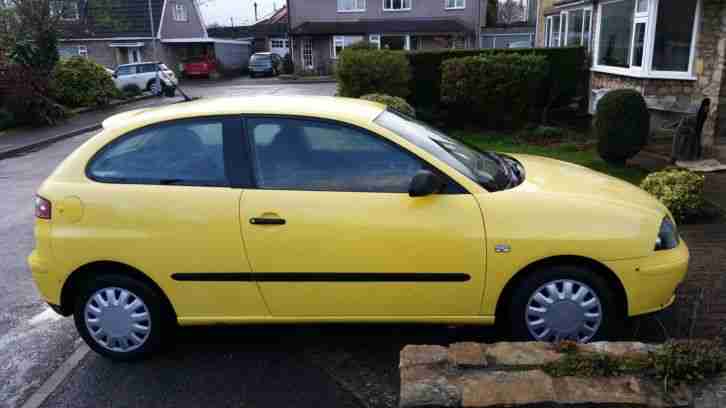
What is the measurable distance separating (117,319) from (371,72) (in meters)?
11.3

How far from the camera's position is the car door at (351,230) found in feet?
12.4

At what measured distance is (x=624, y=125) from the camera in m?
9.54

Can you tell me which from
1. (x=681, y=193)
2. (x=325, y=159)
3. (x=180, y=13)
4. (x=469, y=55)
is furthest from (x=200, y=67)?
(x=325, y=159)

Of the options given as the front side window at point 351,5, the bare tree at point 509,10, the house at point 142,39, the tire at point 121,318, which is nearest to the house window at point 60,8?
the house at point 142,39

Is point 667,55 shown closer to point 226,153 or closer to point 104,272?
point 226,153

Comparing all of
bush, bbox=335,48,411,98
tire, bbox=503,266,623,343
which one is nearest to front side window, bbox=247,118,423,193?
tire, bbox=503,266,623,343

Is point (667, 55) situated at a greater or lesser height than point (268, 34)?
lesser

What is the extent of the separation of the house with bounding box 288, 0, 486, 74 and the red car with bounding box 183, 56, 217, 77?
233 inches

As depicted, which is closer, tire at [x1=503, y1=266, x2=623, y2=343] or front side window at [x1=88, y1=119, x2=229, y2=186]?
tire at [x1=503, y1=266, x2=623, y2=343]

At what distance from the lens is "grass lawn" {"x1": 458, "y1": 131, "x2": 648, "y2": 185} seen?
378 inches

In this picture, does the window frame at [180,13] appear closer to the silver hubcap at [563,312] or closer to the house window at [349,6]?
the house window at [349,6]

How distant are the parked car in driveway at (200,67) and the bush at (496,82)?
31.2 metres

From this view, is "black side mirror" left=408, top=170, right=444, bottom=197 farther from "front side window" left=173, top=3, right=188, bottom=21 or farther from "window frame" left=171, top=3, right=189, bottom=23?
"front side window" left=173, top=3, right=188, bottom=21

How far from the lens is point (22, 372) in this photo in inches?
165
